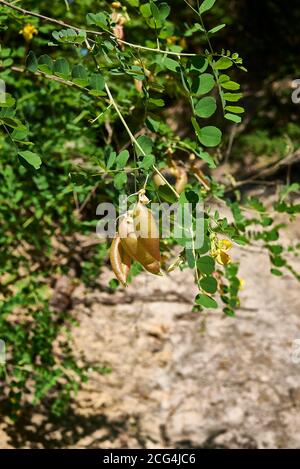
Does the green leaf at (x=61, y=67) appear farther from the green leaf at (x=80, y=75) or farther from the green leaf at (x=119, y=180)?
the green leaf at (x=119, y=180)

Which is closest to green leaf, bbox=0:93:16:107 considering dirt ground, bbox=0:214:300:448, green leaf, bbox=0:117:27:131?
green leaf, bbox=0:117:27:131

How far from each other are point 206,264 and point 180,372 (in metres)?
1.72

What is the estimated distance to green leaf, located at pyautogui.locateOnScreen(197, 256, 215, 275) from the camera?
28.2 inches

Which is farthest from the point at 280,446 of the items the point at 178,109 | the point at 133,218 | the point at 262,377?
the point at 178,109

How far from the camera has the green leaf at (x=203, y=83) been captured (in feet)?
2.55

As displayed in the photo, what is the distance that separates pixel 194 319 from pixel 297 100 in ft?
7.73

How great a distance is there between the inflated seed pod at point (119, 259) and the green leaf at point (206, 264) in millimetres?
116

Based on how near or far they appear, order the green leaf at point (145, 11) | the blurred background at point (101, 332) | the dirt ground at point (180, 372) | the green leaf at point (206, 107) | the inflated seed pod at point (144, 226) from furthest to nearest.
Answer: the dirt ground at point (180, 372) < the blurred background at point (101, 332) < the green leaf at point (145, 11) < the green leaf at point (206, 107) < the inflated seed pod at point (144, 226)

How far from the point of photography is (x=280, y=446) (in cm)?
204

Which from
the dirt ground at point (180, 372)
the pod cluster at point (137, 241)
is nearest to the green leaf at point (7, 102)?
the pod cluster at point (137, 241)

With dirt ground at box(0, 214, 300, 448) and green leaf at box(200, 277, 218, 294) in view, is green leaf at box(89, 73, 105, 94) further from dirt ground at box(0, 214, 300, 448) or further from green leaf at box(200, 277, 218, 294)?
dirt ground at box(0, 214, 300, 448)

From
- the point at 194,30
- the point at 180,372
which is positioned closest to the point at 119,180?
the point at 194,30

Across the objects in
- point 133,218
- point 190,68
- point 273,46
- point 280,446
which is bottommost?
point 280,446
